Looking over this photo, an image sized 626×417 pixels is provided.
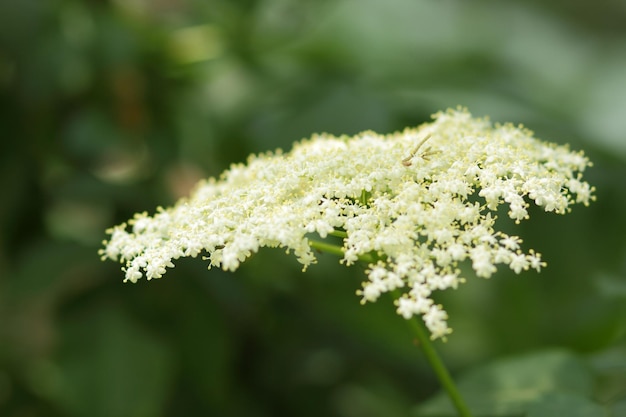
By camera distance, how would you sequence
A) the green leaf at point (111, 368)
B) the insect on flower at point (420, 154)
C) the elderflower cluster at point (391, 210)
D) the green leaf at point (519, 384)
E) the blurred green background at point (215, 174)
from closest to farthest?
1. the elderflower cluster at point (391, 210)
2. the insect on flower at point (420, 154)
3. the green leaf at point (519, 384)
4. the green leaf at point (111, 368)
5. the blurred green background at point (215, 174)

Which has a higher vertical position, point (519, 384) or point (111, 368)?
point (111, 368)

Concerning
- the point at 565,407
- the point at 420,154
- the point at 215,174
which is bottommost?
the point at 565,407

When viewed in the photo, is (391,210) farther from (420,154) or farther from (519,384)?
(519,384)

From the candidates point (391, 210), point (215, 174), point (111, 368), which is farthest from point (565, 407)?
point (215, 174)

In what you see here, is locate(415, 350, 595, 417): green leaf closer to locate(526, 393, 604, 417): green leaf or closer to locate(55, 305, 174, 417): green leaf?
locate(526, 393, 604, 417): green leaf

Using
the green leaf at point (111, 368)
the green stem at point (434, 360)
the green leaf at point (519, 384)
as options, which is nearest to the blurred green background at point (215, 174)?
the green leaf at point (111, 368)

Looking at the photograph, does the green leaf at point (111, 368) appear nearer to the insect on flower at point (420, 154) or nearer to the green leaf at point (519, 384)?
the green leaf at point (519, 384)

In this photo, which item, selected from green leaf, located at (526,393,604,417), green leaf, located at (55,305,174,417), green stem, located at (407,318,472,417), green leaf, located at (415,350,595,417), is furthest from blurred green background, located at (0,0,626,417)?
green stem, located at (407,318,472,417)
